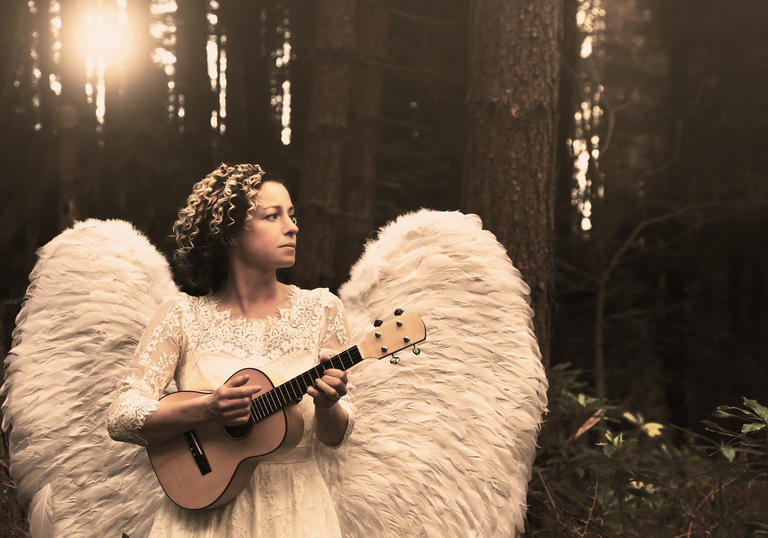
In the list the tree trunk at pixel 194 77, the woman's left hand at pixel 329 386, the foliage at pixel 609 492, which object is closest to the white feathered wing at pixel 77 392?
the woman's left hand at pixel 329 386

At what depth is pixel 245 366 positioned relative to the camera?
8.80ft

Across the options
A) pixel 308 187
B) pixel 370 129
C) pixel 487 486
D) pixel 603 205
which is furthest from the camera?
pixel 603 205

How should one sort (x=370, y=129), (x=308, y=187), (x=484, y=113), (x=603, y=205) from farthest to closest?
(x=603, y=205) → (x=370, y=129) → (x=308, y=187) → (x=484, y=113)

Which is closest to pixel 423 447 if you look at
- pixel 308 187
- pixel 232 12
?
pixel 308 187

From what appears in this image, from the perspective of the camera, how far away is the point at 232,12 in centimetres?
988

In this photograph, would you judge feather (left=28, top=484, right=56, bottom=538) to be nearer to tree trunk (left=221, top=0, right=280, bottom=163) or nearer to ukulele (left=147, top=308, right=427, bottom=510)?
ukulele (left=147, top=308, right=427, bottom=510)

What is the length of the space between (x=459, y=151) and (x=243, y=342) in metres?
7.34

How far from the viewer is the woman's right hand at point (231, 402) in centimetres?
240

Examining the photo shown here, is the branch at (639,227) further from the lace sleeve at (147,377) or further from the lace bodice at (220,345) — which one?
the lace sleeve at (147,377)

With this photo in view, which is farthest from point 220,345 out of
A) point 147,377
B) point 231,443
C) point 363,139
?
point 363,139

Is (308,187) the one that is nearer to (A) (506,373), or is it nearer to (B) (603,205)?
(B) (603,205)

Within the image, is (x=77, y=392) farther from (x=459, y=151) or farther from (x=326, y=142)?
(x=459, y=151)

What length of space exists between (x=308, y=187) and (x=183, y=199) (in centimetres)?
117

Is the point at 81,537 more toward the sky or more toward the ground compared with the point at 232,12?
more toward the ground
